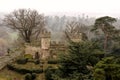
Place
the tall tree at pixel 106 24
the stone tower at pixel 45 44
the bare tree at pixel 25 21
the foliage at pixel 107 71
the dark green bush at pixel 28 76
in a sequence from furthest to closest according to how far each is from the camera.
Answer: the bare tree at pixel 25 21 → the tall tree at pixel 106 24 → the stone tower at pixel 45 44 → the dark green bush at pixel 28 76 → the foliage at pixel 107 71

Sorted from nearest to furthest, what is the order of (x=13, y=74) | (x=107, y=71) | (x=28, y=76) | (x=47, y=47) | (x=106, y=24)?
(x=107, y=71), (x=28, y=76), (x=13, y=74), (x=47, y=47), (x=106, y=24)

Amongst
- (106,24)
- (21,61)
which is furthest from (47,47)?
(106,24)

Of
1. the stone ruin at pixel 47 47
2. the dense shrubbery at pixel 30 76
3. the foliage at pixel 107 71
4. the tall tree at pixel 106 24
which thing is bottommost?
the dense shrubbery at pixel 30 76

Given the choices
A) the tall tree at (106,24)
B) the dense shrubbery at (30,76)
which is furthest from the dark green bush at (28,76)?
the tall tree at (106,24)

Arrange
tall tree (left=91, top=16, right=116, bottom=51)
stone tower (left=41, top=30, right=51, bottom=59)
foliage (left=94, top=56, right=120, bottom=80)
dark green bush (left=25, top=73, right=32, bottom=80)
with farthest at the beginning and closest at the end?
1. tall tree (left=91, top=16, right=116, bottom=51)
2. stone tower (left=41, top=30, right=51, bottom=59)
3. dark green bush (left=25, top=73, right=32, bottom=80)
4. foliage (left=94, top=56, right=120, bottom=80)

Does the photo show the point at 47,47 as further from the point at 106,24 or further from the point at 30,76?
the point at 106,24

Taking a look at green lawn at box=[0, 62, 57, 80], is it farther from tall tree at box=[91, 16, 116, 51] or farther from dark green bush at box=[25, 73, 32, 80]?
tall tree at box=[91, 16, 116, 51]

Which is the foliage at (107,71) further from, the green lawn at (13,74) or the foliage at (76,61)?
the green lawn at (13,74)

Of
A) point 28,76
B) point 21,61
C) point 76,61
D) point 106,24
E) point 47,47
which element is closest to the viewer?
point 76,61

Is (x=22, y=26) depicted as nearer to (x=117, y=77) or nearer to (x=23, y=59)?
(x=23, y=59)

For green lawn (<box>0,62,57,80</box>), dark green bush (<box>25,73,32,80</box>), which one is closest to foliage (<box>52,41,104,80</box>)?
green lawn (<box>0,62,57,80</box>)

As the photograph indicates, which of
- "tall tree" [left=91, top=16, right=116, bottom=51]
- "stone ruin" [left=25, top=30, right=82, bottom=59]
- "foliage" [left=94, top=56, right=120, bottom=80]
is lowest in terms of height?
"foliage" [left=94, top=56, right=120, bottom=80]

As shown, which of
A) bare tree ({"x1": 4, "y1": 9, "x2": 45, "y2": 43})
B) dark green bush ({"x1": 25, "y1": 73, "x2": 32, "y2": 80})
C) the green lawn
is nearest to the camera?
dark green bush ({"x1": 25, "y1": 73, "x2": 32, "y2": 80})

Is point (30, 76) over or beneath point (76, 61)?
beneath
